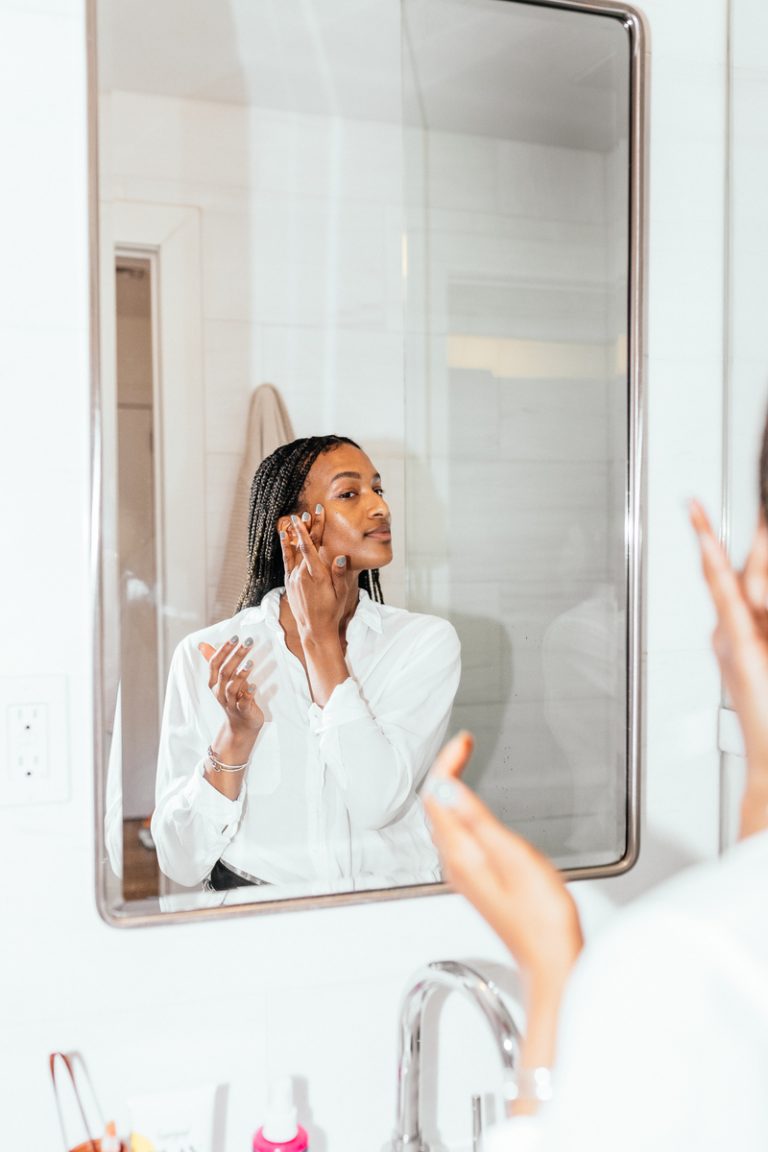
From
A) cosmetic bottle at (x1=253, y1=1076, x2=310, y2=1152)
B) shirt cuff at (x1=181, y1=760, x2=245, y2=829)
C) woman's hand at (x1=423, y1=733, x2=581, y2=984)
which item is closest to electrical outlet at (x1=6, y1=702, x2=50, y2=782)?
shirt cuff at (x1=181, y1=760, x2=245, y2=829)

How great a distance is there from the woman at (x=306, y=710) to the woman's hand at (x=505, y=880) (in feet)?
1.23

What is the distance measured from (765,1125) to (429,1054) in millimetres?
661

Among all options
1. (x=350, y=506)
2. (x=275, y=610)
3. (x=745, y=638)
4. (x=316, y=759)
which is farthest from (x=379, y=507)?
(x=745, y=638)

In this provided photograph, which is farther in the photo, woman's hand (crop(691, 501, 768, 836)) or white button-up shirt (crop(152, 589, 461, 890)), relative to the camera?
white button-up shirt (crop(152, 589, 461, 890))

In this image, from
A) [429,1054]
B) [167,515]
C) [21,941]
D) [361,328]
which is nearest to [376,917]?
[429,1054]

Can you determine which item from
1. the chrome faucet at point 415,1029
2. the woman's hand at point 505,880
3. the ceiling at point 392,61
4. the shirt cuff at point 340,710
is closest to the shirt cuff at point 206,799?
the shirt cuff at point 340,710

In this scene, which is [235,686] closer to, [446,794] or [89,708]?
[89,708]

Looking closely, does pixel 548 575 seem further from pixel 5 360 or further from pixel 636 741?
pixel 5 360

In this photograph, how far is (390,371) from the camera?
0.88 m

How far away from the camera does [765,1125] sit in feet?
1.13

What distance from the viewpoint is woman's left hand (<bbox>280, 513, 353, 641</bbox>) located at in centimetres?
87

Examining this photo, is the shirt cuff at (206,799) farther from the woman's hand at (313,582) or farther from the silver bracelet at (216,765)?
the woman's hand at (313,582)

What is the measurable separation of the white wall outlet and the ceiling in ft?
1.69

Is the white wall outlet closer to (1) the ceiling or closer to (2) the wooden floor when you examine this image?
(2) the wooden floor
